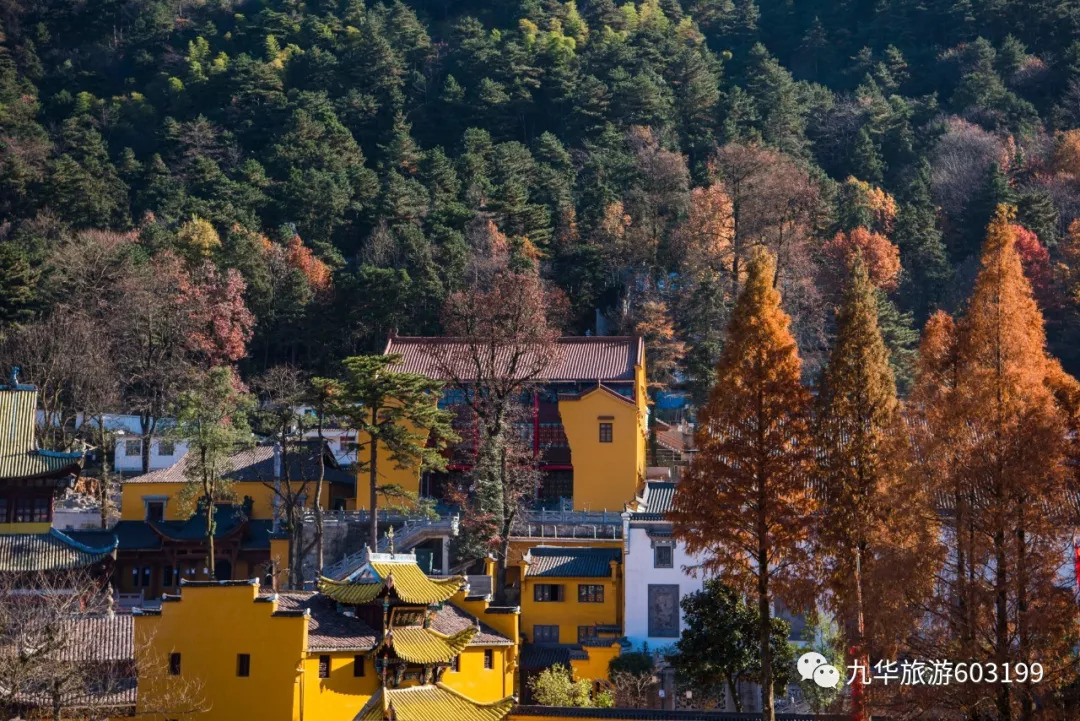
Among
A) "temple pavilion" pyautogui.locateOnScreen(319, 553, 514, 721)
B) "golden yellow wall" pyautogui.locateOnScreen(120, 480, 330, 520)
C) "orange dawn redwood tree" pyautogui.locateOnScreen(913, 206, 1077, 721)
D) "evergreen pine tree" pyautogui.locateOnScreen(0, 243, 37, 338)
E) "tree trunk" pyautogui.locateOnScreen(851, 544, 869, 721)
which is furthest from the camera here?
"evergreen pine tree" pyautogui.locateOnScreen(0, 243, 37, 338)

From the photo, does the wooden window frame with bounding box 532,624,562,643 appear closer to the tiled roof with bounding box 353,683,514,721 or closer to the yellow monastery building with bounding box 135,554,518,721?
the yellow monastery building with bounding box 135,554,518,721

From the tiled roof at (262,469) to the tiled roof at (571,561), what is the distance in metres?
11.4

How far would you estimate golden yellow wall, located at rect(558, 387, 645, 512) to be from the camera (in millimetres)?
58469

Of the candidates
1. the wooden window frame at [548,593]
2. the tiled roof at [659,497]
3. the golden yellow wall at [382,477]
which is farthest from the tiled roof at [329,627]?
the golden yellow wall at [382,477]

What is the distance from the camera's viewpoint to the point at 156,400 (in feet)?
210

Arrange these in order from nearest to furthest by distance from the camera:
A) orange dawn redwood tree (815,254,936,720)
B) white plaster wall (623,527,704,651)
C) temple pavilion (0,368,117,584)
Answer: orange dawn redwood tree (815,254,936,720)
white plaster wall (623,527,704,651)
temple pavilion (0,368,117,584)

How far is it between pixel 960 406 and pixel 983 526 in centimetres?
204

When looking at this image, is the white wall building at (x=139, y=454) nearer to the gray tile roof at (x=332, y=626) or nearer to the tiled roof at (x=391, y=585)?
the gray tile roof at (x=332, y=626)

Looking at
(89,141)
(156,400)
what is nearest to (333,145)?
(89,141)

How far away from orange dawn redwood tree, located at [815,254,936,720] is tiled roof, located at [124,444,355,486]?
28407 millimetres

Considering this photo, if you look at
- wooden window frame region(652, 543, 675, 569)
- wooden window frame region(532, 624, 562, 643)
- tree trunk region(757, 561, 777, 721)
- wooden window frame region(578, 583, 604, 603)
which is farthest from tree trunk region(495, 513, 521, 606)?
tree trunk region(757, 561, 777, 721)

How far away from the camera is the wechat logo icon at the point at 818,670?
39.8 metres

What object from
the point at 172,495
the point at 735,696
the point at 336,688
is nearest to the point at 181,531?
the point at 172,495

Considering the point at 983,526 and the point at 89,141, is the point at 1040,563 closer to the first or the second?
the point at 983,526
